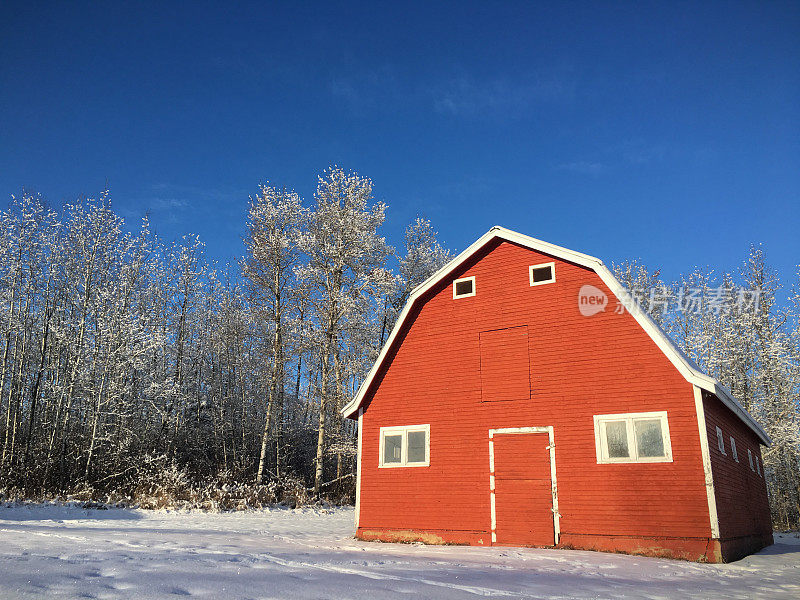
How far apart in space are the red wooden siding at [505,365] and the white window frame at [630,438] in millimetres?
1788

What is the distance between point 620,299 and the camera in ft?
41.7

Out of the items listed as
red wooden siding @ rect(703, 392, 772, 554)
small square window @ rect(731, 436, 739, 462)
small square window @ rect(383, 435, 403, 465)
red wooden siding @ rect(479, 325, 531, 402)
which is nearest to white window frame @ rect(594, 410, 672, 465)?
red wooden siding @ rect(703, 392, 772, 554)

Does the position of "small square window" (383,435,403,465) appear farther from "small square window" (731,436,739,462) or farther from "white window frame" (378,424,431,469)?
"small square window" (731,436,739,462)

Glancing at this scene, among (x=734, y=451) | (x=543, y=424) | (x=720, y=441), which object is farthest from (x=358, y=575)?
(x=734, y=451)

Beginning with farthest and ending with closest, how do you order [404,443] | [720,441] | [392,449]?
[392,449]
[404,443]
[720,441]

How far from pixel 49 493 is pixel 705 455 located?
21.2m

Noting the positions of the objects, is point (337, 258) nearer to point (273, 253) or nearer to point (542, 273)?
point (273, 253)

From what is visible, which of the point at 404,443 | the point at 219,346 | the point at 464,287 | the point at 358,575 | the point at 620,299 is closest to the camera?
the point at 358,575

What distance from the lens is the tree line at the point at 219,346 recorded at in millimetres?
23875

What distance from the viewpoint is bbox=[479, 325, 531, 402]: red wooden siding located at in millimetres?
13602

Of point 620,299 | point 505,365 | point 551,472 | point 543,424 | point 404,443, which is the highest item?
point 620,299

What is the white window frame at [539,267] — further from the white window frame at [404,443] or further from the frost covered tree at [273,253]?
the frost covered tree at [273,253]

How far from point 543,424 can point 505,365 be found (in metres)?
1.66

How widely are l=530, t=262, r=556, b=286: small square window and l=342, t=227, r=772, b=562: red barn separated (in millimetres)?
49
